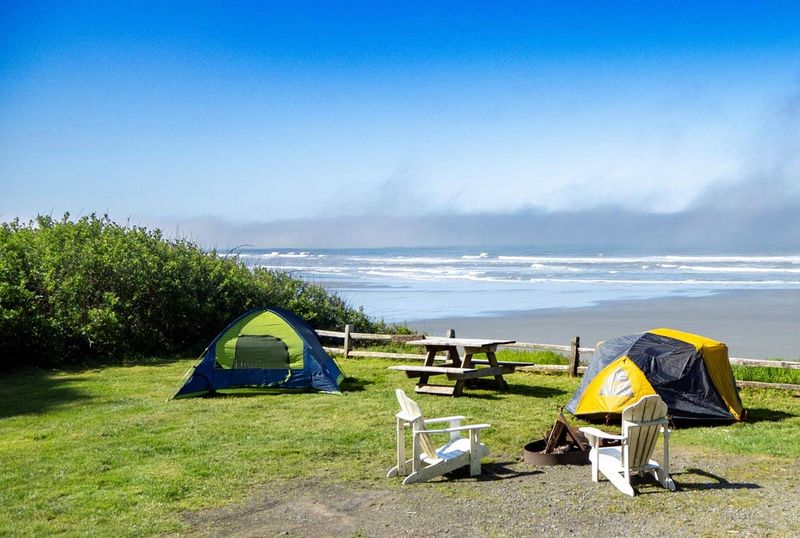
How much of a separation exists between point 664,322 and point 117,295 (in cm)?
1538

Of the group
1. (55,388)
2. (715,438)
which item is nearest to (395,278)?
(55,388)

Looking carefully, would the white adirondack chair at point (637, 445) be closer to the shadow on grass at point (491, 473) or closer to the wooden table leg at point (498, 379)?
the shadow on grass at point (491, 473)

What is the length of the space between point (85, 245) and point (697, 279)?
32883mm

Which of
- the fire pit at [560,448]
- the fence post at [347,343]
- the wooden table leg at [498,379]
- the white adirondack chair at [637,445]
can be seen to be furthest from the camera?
the fence post at [347,343]

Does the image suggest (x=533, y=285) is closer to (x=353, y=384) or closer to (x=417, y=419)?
(x=353, y=384)

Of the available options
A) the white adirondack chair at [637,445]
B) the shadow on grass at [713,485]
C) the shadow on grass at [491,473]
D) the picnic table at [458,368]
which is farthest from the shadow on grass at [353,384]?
the shadow on grass at [713,485]

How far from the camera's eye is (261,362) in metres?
12.5

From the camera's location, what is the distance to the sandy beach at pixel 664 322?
19156 mm

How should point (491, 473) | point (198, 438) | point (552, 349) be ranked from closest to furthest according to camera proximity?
point (491, 473), point (198, 438), point (552, 349)

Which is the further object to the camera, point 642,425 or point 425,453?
point 425,453

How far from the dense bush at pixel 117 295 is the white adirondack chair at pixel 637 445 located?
39.7ft

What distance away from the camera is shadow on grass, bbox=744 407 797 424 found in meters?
10.1

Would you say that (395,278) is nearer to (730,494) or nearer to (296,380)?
(296,380)

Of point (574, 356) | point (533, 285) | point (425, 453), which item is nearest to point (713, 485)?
point (425, 453)
